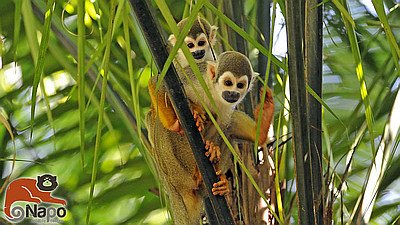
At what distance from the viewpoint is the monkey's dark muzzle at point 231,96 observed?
1316 mm

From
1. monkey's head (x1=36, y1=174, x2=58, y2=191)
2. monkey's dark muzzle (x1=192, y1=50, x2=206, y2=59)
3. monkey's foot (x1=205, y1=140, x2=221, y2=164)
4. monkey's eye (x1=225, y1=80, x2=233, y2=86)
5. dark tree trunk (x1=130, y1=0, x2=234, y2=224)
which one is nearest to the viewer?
dark tree trunk (x1=130, y1=0, x2=234, y2=224)

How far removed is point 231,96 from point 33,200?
1087 millimetres

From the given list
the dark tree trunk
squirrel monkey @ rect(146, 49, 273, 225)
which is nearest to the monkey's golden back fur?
squirrel monkey @ rect(146, 49, 273, 225)

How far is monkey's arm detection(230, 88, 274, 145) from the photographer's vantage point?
4.31 feet

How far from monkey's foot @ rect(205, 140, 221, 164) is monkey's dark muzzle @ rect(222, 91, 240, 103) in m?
0.10

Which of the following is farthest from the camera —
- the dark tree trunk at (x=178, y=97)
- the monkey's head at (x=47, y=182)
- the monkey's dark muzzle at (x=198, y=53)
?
the monkey's head at (x=47, y=182)

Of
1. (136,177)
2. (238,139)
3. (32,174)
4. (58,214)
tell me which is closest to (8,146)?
(32,174)

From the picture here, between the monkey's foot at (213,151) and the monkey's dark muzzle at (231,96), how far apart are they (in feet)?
0.32

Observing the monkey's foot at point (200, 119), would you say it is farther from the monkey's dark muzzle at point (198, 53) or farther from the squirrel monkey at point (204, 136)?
the monkey's dark muzzle at point (198, 53)

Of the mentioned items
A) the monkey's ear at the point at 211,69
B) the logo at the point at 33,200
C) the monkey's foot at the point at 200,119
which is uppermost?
the monkey's ear at the point at 211,69

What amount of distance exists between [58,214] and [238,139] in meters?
0.91

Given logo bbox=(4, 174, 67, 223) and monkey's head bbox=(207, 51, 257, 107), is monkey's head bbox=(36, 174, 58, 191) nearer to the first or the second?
logo bbox=(4, 174, 67, 223)

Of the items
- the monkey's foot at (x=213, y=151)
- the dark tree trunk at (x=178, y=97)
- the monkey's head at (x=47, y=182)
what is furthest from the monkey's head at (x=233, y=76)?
the monkey's head at (x=47, y=182)

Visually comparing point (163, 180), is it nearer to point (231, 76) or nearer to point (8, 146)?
point (231, 76)
